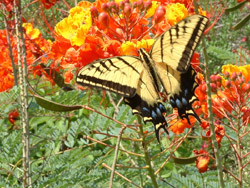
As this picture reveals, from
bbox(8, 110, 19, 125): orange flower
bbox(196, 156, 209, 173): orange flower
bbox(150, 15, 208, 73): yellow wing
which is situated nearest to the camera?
bbox(150, 15, 208, 73): yellow wing

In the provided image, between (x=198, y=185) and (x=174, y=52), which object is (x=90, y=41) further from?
(x=198, y=185)

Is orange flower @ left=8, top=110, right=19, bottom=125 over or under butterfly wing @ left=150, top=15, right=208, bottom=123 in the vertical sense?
under

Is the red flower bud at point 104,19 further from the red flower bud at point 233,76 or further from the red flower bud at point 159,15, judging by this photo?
the red flower bud at point 233,76

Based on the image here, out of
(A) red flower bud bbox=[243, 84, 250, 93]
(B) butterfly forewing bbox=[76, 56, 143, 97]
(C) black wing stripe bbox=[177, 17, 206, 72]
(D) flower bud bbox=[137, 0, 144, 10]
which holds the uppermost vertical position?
(D) flower bud bbox=[137, 0, 144, 10]

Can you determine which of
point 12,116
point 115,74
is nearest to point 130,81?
point 115,74

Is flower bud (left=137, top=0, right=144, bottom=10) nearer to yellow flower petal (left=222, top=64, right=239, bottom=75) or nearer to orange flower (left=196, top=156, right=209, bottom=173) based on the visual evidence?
yellow flower petal (left=222, top=64, right=239, bottom=75)

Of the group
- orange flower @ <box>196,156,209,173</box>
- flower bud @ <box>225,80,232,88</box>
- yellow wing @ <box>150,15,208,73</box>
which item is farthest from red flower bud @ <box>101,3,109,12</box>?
orange flower @ <box>196,156,209,173</box>

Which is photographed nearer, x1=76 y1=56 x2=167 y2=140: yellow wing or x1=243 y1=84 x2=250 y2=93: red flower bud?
x1=76 y1=56 x2=167 y2=140: yellow wing

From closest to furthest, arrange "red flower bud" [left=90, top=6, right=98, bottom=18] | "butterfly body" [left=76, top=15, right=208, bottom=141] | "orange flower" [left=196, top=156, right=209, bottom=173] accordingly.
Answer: "butterfly body" [left=76, top=15, right=208, bottom=141] < "red flower bud" [left=90, top=6, right=98, bottom=18] < "orange flower" [left=196, top=156, right=209, bottom=173]

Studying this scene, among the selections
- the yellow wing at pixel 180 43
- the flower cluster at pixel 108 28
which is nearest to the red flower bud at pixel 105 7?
the flower cluster at pixel 108 28
